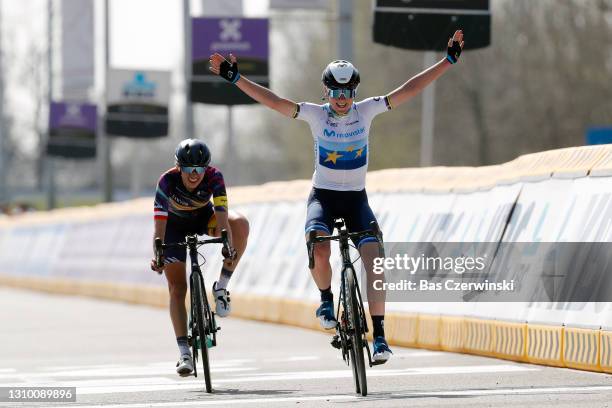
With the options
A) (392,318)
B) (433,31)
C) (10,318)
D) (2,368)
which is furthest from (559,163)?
(10,318)

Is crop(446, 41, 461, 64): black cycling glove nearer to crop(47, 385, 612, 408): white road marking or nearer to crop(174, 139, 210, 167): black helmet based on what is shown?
crop(174, 139, 210, 167): black helmet

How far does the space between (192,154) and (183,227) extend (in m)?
0.79

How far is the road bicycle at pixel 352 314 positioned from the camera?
10211mm

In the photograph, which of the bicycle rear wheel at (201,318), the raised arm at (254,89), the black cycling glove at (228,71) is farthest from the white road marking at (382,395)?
the black cycling glove at (228,71)

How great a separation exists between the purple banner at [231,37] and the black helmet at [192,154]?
2050 cm

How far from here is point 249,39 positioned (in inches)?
1255

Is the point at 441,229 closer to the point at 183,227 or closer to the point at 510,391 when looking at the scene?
the point at 183,227

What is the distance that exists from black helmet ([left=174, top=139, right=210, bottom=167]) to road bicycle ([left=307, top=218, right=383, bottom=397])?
111 centimetres

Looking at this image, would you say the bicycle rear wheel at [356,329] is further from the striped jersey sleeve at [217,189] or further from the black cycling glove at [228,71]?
the black cycling glove at [228,71]

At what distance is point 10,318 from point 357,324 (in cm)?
1390

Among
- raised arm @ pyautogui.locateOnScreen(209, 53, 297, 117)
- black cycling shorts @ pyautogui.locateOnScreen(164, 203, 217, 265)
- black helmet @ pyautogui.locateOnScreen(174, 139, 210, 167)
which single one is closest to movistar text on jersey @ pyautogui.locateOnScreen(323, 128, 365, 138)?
raised arm @ pyautogui.locateOnScreen(209, 53, 297, 117)

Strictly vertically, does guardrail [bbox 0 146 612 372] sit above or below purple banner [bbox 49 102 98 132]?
above

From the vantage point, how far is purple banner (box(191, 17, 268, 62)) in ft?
104

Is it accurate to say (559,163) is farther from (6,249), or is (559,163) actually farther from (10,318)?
(6,249)
